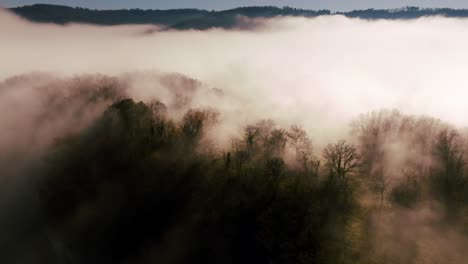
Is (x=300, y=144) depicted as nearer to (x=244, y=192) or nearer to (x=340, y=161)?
(x=340, y=161)

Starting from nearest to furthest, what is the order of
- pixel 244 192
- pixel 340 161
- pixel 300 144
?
pixel 244 192, pixel 340 161, pixel 300 144

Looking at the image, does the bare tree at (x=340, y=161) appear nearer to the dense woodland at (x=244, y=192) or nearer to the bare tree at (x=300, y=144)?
the dense woodland at (x=244, y=192)

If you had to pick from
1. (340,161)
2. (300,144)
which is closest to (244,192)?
(340,161)

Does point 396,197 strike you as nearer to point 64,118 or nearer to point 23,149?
point 64,118

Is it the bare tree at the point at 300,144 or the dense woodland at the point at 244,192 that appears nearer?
the dense woodland at the point at 244,192

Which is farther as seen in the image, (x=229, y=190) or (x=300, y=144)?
(x=300, y=144)

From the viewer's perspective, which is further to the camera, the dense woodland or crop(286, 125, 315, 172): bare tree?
crop(286, 125, 315, 172): bare tree

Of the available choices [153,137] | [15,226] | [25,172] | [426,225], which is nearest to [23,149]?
[25,172]

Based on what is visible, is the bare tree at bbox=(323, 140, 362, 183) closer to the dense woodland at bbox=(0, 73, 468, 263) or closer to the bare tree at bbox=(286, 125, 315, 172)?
the dense woodland at bbox=(0, 73, 468, 263)
